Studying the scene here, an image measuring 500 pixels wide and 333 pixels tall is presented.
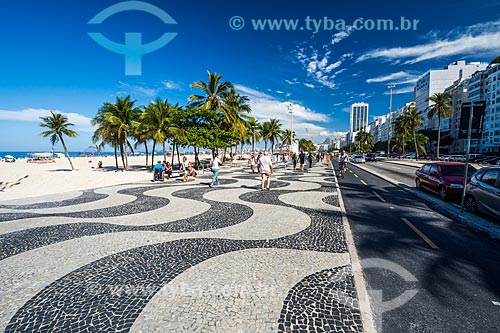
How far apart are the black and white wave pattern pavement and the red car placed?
486cm

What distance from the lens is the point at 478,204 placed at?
20.9 feet

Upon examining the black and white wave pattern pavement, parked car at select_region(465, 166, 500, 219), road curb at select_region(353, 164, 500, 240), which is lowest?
the black and white wave pattern pavement

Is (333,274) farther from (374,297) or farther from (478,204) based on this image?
(478,204)

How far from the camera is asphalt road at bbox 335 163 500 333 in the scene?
2531 mm

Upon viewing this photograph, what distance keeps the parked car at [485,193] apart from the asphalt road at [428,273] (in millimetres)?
941

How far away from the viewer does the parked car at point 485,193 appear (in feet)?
18.8

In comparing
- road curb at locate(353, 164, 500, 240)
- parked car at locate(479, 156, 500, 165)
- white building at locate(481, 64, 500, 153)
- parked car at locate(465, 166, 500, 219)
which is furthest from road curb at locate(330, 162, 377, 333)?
white building at locate(481, 64, 500, 153)

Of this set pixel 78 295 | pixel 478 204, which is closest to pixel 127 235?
pixel 78 295

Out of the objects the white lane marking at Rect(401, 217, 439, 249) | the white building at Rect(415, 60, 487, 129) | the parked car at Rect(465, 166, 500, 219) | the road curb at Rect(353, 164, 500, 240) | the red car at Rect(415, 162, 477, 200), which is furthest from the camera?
the white building at Rect(415, 60, 487, 129)

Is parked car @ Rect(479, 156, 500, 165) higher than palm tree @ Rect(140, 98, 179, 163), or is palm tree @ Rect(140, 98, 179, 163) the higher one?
palm tree @ Rect(140, 98, 179, 163)

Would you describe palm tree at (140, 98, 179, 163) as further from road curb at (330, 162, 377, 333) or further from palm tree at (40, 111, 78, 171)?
road curb at (330, 162, 377, 333)

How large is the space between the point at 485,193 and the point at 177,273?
7972mm

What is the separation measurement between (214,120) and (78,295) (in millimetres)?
23203

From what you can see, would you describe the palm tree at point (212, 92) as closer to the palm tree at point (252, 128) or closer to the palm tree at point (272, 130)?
the palm tree at point (252, 128)
